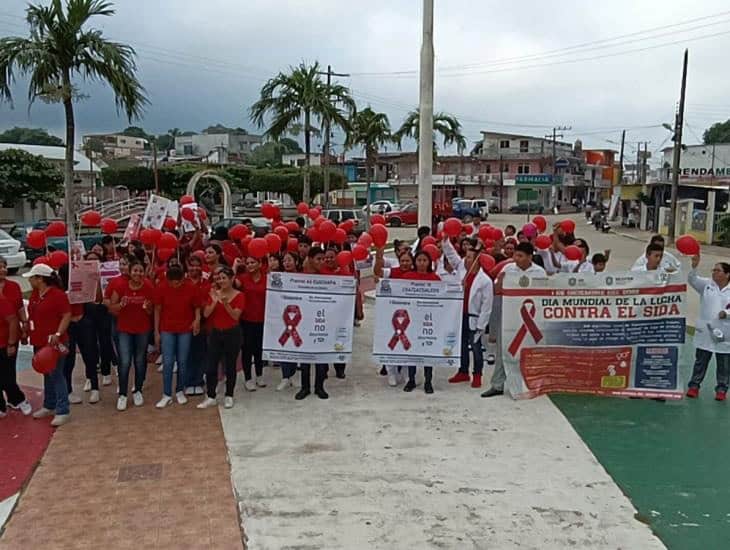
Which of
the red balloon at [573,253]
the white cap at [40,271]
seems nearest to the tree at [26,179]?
the white cap at [40,271]

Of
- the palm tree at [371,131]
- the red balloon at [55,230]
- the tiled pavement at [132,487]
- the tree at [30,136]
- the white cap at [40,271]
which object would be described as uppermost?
the tree at [30,136]

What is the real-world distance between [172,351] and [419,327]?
8.04ft

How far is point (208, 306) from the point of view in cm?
626

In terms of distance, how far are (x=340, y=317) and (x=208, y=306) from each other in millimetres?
1322

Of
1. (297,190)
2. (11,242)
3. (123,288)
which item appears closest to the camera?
(123,288)

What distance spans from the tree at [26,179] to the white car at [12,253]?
1589 centimetres

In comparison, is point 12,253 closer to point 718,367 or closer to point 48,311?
point 48,311

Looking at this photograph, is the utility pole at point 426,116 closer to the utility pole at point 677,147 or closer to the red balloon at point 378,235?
the red balloon at point 378,235

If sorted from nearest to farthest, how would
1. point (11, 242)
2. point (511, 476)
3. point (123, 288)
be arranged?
1. point (511, 476)
2. point (123, 288)
3. point (11, 242)

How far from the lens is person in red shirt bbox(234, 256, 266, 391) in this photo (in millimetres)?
6738

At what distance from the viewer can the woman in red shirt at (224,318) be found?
6184 millimetres

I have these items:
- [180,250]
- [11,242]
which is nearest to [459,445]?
[180,250]

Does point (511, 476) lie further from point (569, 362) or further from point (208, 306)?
point (208, 306)

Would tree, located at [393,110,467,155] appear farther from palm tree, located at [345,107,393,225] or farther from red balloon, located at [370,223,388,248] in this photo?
red balloon, located at [370,223,388,248]
